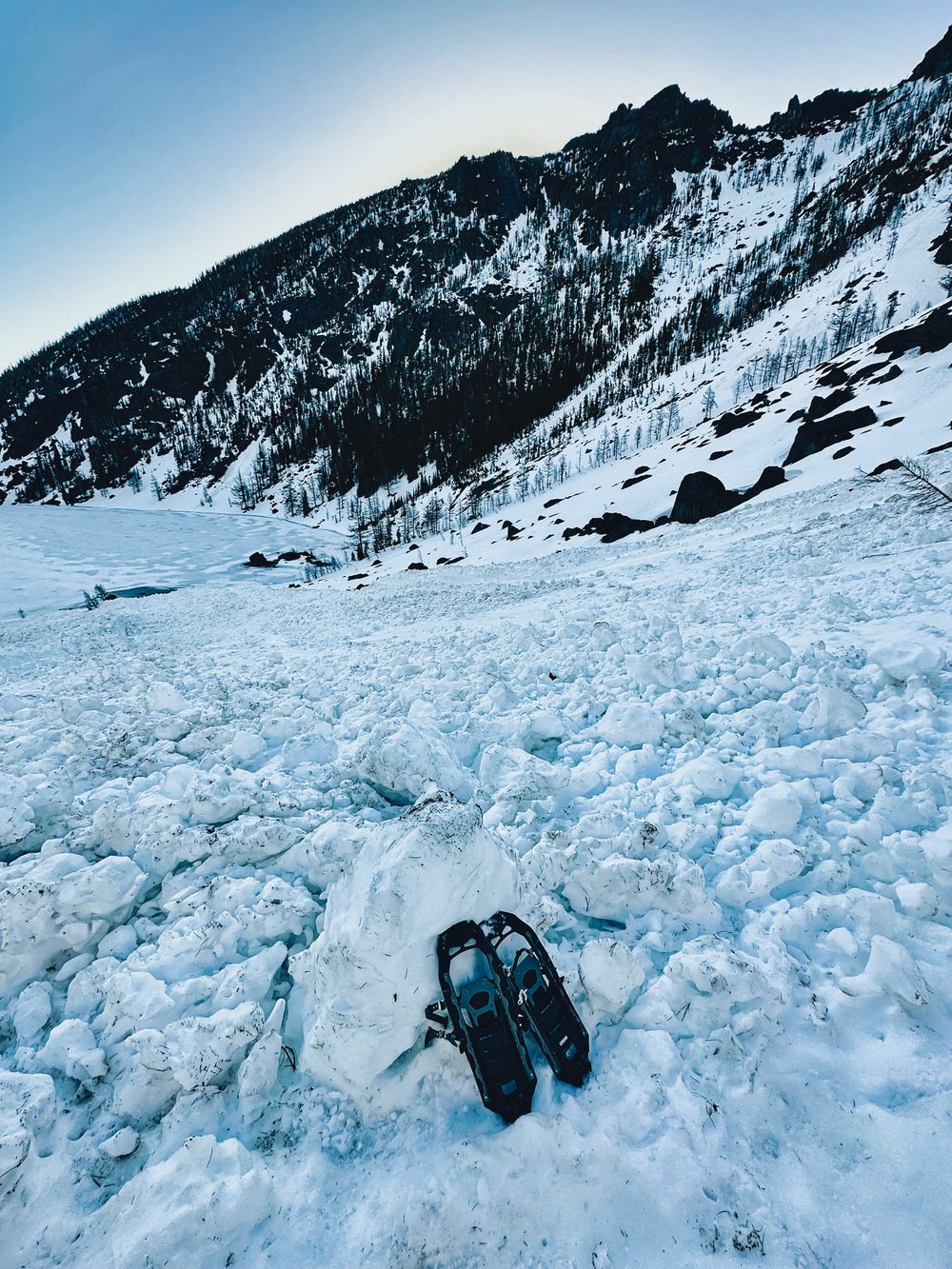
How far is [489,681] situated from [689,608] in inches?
154

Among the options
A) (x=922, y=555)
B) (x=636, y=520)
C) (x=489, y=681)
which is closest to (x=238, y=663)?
(x=489, y=681)

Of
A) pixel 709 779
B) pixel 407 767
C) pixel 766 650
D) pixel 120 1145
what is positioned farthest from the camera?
pixel 766 650

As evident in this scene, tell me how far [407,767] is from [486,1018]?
7.67 ft

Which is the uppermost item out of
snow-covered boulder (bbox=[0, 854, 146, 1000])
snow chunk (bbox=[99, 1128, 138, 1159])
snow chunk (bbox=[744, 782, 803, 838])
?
snow-covered boulder (bbox=[0, 854, 146, 1000])

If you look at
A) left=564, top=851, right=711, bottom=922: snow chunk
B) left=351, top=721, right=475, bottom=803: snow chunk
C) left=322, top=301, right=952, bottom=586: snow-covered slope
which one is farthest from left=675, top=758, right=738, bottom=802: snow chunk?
left=322, top=301, right=952, bottom=586: snow-covered slope

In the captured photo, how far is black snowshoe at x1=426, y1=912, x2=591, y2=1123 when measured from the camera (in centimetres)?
218

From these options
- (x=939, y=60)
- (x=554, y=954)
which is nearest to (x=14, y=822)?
(x=554, y=954)

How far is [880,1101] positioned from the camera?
2018mm

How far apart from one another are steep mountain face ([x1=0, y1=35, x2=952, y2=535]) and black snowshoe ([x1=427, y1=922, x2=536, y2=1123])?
69.5 metres

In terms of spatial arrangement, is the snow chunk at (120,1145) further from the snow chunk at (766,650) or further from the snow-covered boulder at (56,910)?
the snow chunk at (766,650)

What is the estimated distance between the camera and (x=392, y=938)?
2.40m

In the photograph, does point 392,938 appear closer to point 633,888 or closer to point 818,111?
point 633,888

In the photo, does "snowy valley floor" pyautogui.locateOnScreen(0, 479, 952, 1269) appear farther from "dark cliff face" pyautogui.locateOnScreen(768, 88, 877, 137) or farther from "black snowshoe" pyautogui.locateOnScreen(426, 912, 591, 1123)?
"dark cliff face" pyautogui.locateOnScreen(768, 88, 877, 137)

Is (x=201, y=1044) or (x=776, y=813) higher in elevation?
(x=201, y=1044)
